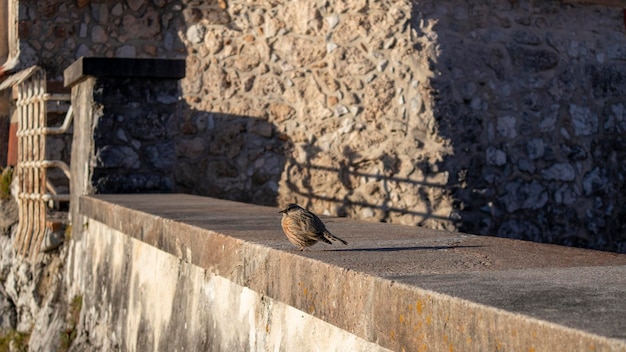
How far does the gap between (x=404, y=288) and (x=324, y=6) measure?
6632 millimetres

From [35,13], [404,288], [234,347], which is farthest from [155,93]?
[404,288]

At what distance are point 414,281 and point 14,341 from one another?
16.1 feet

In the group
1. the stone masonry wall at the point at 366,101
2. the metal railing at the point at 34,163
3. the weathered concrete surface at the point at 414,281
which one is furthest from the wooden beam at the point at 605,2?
the weathered concrete surface at the point at 414,281

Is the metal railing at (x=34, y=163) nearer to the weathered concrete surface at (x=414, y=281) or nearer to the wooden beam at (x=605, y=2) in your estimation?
the weathered concrete surface at (x=414, y=281)

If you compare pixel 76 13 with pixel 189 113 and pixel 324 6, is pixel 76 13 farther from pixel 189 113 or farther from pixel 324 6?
pixel 324 6

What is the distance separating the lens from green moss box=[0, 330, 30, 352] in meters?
6.07

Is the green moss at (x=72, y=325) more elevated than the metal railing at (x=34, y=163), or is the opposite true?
the metal railing at (x=34, y=163)

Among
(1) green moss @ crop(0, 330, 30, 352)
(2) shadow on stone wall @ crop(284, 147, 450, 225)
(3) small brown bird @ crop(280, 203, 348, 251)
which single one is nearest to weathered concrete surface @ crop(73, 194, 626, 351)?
(3) small brown bird @ crop(280, 203, 348, 251)

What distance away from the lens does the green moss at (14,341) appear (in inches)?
239

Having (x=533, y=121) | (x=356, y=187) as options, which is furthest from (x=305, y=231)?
(x=533, y=121)

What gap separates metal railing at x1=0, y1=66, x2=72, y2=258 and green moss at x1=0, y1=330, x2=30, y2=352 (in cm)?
53

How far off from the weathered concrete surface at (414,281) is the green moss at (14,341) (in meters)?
2.55

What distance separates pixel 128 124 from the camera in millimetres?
5828

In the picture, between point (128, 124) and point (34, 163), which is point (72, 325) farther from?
point (34, 163)
